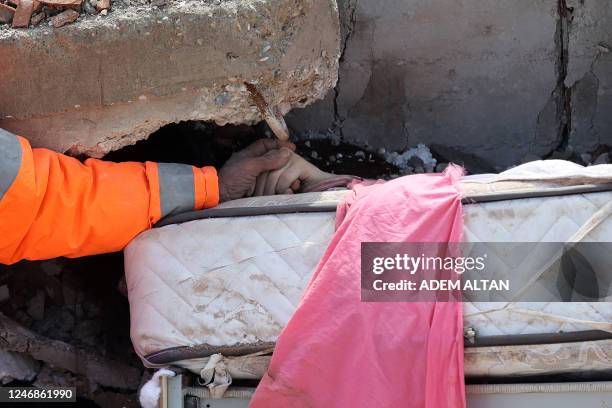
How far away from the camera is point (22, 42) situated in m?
2.20

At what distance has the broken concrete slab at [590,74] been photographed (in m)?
3.22

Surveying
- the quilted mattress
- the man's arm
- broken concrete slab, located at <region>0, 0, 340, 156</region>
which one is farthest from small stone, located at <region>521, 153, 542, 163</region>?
the man's arm

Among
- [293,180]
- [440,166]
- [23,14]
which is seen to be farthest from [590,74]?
[23,14]

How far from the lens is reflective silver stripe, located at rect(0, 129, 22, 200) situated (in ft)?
6.82

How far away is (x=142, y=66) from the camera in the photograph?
7.39 feet

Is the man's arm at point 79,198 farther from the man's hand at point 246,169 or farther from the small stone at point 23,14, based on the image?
the small stone at point 23,14

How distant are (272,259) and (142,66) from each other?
0.70 m

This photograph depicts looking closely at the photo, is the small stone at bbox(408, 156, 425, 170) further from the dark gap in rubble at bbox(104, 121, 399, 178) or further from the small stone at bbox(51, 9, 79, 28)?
the small stone at bbox(51, 9, 79, 28)

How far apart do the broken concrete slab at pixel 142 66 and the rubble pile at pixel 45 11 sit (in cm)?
3

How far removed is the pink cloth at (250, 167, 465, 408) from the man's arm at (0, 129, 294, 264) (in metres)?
0.53

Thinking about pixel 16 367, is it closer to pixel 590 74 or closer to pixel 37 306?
pixel 37 306

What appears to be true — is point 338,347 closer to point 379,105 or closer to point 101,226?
point 101,226

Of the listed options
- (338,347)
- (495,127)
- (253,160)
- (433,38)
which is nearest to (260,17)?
(253,160)

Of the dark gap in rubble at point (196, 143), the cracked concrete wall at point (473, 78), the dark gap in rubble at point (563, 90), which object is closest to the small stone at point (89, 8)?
the dark gap in rubble at point (196, 143)
